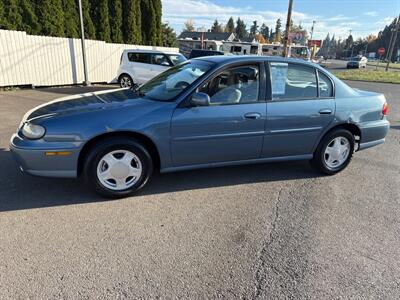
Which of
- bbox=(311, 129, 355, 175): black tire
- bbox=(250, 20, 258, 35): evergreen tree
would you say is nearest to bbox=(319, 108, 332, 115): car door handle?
bbox=(311, 129, 355, 175): black tire

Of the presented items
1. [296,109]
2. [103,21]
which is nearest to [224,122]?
[296,109]

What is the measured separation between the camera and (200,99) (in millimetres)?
3439

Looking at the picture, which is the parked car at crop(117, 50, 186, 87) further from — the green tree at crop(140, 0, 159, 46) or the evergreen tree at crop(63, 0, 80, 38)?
the green tree at crop(140, 0, 159, 46)

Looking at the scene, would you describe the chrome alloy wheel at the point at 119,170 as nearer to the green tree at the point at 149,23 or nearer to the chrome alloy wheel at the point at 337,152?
the chrome alloy wheel at the point at 337,152

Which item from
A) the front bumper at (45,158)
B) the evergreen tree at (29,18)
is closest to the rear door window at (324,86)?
the front bumper at (45,158)

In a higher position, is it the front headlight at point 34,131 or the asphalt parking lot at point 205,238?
the front headlight at point 34,131

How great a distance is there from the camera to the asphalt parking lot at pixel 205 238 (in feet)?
7.57

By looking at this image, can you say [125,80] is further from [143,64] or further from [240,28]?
[240,28]

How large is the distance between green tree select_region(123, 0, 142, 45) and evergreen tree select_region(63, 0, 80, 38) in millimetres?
3273

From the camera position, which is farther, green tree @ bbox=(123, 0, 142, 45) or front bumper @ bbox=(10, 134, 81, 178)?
green tree @ bbox=(123, 0, 142, 45)

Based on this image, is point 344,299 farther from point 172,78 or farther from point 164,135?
point 172,78

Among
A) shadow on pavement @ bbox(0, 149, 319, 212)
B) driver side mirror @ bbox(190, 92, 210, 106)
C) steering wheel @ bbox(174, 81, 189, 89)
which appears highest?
steering wheel @ bbox(174, 81, 189, 89)

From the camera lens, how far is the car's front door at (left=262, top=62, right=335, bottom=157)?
3924 millimetres

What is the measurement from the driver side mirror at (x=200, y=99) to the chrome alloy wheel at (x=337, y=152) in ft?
6.54
